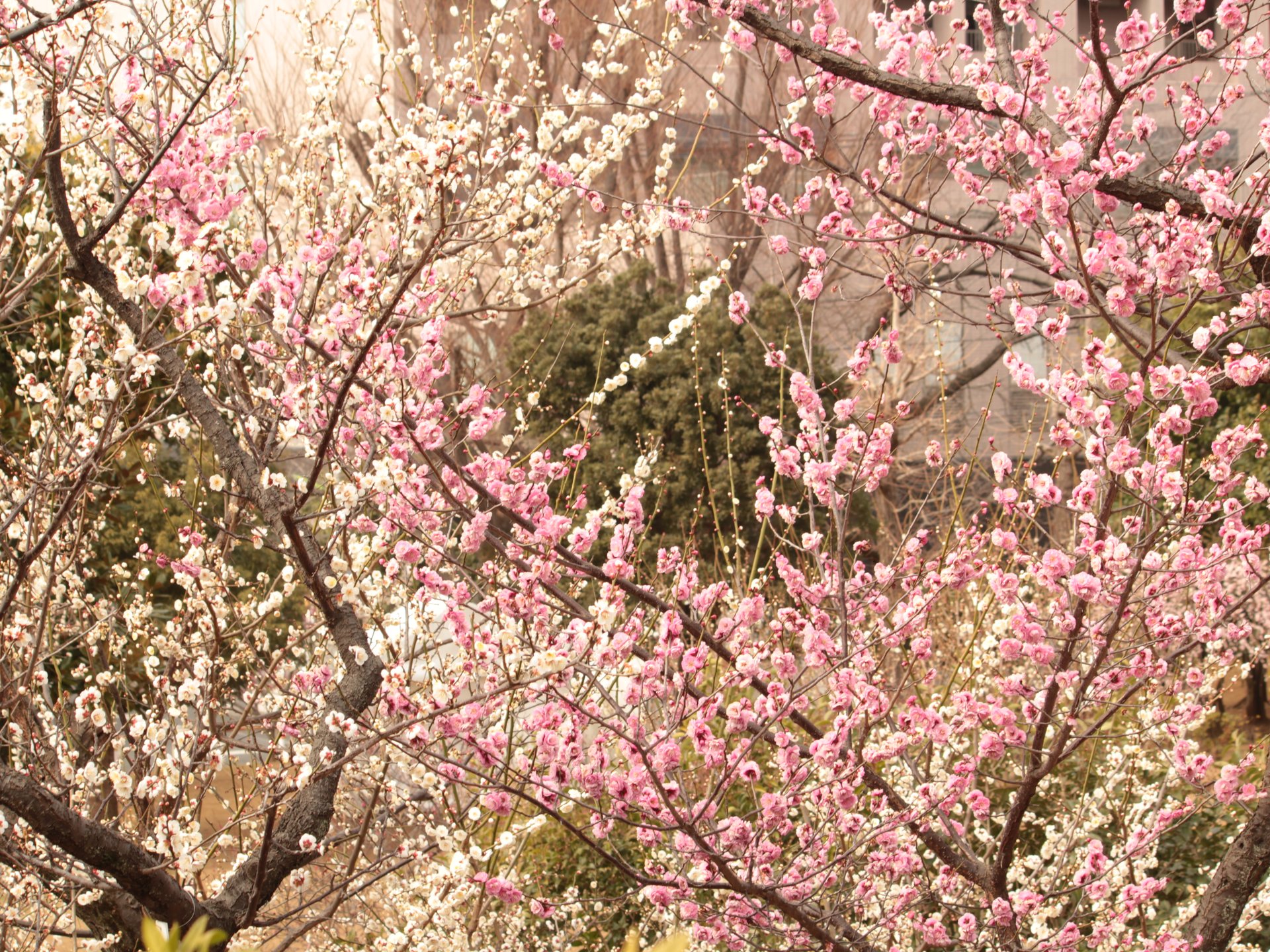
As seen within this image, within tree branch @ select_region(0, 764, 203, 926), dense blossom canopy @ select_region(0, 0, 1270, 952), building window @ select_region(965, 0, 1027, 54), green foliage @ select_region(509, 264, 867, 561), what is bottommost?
tree branch @ select_region(0, 764, 203, 926)

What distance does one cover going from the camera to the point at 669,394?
900 centimetres

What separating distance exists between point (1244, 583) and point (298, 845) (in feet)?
28.4

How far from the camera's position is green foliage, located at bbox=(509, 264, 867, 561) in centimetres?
866

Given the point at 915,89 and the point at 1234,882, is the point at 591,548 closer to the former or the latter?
the point at 915,89

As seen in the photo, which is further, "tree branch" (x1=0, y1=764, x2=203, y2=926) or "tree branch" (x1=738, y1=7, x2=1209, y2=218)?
"tree branch" (x1=738, y1=7, x2=1209, y2=218)

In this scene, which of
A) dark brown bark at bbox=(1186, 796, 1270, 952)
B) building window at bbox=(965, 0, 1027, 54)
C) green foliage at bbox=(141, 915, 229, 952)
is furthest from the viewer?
building window at bbox=(965, 0, 1027, 54)

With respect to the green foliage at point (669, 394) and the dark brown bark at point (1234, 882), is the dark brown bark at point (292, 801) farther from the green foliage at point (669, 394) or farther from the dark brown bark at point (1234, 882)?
the green foliage at point (669, 394)

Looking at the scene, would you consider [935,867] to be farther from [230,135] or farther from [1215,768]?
[230,135]

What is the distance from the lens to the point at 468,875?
3156mm

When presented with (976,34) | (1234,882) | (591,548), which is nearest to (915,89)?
(591,548)

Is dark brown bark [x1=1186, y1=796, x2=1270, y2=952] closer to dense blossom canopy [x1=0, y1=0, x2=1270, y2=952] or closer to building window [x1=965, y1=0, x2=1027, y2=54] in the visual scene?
dense blossom canopy [x1=0, y1=0, x2=1270, y2=952]

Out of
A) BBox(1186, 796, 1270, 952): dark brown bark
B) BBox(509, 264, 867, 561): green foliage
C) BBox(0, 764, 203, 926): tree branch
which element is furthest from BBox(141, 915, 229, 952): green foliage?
BBox(509, 264, 867, 561): green foliage

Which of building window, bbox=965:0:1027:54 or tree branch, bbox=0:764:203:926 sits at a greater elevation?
building window, bbox=965:0:1027:54

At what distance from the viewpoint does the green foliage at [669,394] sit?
8.66 meters
